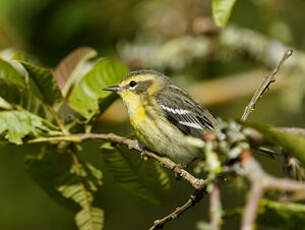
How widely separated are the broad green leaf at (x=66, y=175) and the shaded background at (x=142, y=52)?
1.87m

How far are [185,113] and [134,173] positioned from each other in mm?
1056

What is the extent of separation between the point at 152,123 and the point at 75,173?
0.89m

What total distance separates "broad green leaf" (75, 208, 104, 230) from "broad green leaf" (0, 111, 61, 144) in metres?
0.43

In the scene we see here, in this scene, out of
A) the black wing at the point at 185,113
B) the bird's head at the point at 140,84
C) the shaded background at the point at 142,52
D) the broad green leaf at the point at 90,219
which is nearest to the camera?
the broad green leaf at the point at 90,219

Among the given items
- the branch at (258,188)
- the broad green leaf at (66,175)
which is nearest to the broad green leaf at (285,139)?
the branch at (258,188)

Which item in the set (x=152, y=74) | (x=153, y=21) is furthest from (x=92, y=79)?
(x=153, y=21)

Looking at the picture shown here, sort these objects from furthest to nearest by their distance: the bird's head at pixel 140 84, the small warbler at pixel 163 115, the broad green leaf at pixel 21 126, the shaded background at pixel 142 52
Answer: the shaded background at pixel 142 52 < the bird's head at pixel 140 84 < the small warbler at pixel 163 115 < the broad green leaf at pixel 21 126

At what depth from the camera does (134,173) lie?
2.60m

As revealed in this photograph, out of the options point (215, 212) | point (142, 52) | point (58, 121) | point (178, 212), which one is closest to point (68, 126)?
point (58, 121)

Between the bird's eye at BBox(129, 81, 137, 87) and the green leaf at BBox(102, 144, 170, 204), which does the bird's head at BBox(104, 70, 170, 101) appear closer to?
the bird's eye at BBox(129, 81, 137, 87)

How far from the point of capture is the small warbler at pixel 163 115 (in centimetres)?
328

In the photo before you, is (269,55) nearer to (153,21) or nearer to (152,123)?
(153,21)

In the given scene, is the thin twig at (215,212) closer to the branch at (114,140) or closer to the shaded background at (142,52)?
the branch at (114,140)

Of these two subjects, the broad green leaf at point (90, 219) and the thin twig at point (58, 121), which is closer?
the broad green leaf at point (90, 219)
